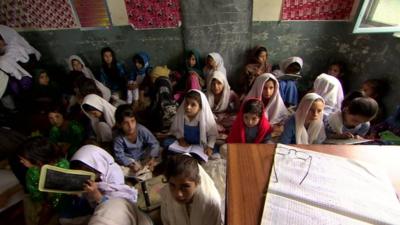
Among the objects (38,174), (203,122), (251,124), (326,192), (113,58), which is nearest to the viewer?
(326,192)

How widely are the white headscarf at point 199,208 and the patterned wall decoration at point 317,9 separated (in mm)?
2952

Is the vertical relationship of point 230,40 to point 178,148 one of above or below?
above

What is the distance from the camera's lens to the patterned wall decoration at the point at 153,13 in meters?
3.43

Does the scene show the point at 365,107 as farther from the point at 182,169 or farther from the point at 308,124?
the point at 182,169

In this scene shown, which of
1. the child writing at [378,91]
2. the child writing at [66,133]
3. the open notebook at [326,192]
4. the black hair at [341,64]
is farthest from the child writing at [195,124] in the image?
the black hair at [341,64]

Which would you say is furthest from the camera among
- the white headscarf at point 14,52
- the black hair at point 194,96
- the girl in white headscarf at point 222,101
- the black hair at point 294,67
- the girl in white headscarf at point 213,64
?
the girl in white headscarf at point 213,64

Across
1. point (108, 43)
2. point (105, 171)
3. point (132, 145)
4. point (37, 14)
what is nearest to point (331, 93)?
point (132, 145)

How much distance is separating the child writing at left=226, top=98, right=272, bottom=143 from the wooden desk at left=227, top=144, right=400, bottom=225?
84 centimetres

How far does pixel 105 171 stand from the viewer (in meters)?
1.76

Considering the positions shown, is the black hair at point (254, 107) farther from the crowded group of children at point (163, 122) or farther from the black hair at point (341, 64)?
the black hair at point (341, 64)

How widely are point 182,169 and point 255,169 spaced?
37 centimetres

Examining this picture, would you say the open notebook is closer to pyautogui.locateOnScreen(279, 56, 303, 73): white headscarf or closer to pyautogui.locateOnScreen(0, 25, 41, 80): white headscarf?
pyautogui.locateOnScreen(279, 56, 303, 73): white headscarf

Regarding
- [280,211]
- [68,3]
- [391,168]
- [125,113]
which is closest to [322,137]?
[391,168]

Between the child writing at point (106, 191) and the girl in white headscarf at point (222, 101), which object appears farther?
the girl in white headscarf at point (222, 101)
